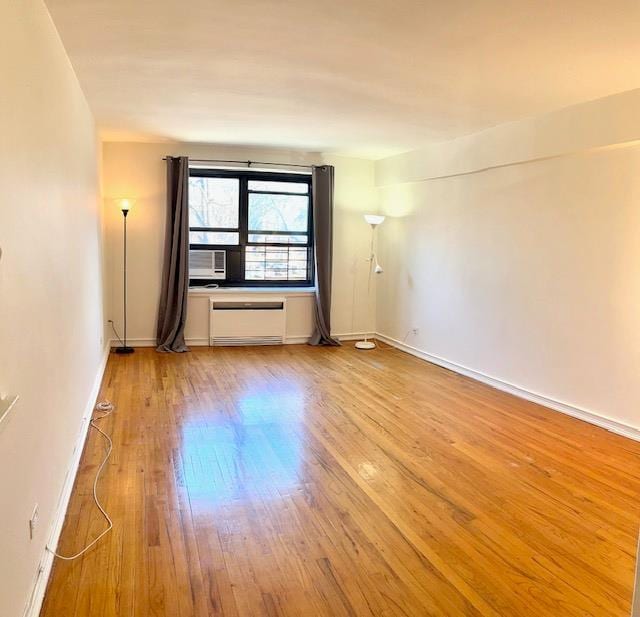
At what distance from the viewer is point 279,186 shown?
22.9ft

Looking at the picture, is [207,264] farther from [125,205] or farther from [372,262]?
[372,262]

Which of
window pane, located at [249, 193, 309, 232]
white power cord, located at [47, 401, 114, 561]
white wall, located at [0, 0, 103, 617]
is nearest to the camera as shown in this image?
white wall, located at [0, 0, 103, 617]

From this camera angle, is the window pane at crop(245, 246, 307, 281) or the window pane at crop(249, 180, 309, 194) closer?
the window pane at crop(249, 180, 309, 194)

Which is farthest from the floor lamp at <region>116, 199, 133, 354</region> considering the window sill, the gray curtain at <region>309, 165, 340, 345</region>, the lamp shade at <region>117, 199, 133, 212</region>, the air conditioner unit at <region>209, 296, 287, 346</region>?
the gray curtain at <region>309, 165, 340, 345</region>

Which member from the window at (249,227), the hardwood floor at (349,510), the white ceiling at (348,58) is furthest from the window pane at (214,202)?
the hardwood floor at (349,510)

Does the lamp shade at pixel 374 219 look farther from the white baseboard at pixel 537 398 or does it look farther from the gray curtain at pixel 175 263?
the gray curtain at pixel 175 263

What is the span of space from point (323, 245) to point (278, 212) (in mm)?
752

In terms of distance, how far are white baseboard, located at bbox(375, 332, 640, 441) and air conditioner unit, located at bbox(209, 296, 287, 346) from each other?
169 centimetres

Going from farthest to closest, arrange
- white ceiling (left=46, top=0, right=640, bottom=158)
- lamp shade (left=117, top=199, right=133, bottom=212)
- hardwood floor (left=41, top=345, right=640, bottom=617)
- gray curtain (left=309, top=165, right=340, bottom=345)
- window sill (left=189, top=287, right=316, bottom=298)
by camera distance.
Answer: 1. gray curtain (left=309, top=165, right=340, bottom=345)
2. window sill (left=189, top=287, right=316, bottom=298)
3. lamp shade (left=117, top=199, right=133, bottom=212)
4. white ceiling (left=46, top=0, right=640, bottom=158)
5. hardwood floor (left=41, top=345, right=640, bottom=617)

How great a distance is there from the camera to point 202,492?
2.89 m

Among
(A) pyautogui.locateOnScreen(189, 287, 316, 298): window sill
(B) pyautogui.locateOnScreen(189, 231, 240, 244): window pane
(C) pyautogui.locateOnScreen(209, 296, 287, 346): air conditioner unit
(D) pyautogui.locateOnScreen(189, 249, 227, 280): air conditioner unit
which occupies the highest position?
(B) pyautogui.locateOnScreen(189, 231, 240, 244): window pane

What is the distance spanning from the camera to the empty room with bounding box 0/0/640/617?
213 centimetres

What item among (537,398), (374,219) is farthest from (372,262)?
(537,398)

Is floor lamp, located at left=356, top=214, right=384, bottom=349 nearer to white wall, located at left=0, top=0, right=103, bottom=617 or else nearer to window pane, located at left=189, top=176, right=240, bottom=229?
window pane, located at left=189, top=176, right=240, bottom=229
